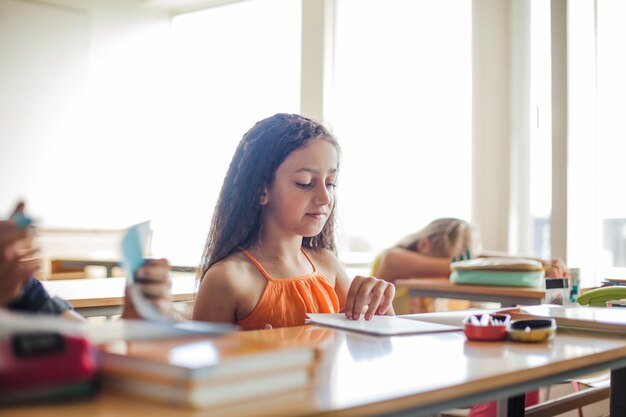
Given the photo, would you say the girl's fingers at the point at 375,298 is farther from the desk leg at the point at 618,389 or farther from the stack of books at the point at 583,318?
the desk leg at the point at 618,389

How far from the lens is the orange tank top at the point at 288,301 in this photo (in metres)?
1.66

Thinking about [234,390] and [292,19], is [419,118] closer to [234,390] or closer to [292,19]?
[292,19]

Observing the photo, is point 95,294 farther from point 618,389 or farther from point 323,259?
point 618,389

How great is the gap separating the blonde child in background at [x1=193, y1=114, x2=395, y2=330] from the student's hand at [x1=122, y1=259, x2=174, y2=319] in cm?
83

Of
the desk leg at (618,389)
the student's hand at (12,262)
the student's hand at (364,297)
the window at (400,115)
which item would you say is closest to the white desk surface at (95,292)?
the student's hand at (364,297)

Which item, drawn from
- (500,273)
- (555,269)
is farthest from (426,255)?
(555,269)

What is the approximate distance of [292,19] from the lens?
19.3ft

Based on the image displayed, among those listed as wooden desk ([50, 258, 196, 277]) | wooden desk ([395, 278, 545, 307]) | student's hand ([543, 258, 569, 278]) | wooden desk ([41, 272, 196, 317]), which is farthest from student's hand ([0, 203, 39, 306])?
wooden desk ([50, 258, 196, 277])

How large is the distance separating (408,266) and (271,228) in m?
2.03

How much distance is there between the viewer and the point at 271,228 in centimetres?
179

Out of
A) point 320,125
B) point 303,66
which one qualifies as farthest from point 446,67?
point 320,125

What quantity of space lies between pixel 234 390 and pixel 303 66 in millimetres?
4889

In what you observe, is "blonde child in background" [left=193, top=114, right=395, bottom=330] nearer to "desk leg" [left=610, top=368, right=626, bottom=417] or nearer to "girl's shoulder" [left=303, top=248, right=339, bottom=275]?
"girl's shoulder" [left=303, top=248, right=339, bottom=275]

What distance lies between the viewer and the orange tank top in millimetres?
1664
